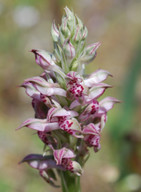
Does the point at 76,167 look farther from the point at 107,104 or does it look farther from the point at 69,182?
the point at 107,104

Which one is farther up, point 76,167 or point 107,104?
point 107,104

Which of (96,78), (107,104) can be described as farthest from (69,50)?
(107,104)

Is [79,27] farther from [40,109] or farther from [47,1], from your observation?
[47,1]

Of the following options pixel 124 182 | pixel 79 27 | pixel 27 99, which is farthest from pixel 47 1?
pixel 79 27

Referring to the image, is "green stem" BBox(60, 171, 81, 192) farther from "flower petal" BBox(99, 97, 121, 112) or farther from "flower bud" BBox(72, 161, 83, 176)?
"flower petal" BBox(99, 97, 121, 112)

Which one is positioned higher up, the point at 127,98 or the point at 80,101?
the point at 80,101

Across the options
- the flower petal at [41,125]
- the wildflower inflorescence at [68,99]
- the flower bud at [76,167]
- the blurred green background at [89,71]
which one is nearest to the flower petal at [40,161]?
the wildflower inflorescence at [68,99]
